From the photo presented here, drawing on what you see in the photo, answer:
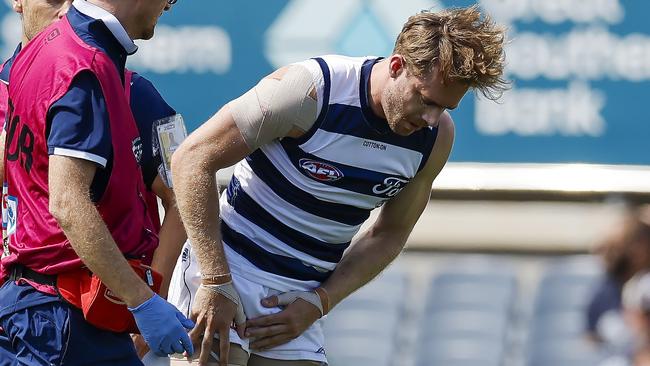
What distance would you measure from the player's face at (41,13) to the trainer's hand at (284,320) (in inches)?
35.6

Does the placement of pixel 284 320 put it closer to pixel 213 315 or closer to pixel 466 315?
pixel 213 315

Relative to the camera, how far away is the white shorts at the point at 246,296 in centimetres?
286

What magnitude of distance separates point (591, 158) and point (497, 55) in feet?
10.4

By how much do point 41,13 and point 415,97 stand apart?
1.02 metres

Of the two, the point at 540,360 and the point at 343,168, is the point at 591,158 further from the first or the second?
the point at 343,168

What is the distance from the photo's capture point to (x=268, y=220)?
9.45ft

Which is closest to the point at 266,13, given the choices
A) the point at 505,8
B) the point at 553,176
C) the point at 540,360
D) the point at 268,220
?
the point at 505,8

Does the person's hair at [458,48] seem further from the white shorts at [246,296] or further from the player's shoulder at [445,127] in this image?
the white shorts at [246,296]

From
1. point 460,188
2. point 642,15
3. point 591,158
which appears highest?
point 642,15

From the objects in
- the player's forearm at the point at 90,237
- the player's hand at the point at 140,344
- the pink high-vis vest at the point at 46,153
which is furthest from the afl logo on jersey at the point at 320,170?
the player's hand at the point at 140,344

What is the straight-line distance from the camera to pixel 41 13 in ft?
10.2

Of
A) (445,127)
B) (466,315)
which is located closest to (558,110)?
(466,315)

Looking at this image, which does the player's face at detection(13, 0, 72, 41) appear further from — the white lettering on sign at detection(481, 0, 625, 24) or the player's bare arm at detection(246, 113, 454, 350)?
the white lettering on sign at detection(481, 0, 625, 24)

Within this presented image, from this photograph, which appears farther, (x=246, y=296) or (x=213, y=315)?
(x=246, y=296)
